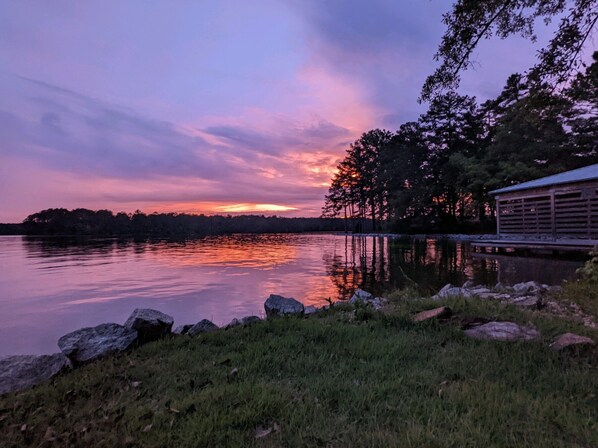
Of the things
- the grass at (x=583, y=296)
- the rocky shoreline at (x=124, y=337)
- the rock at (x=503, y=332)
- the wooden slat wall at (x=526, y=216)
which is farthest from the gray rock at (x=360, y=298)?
the wooden slat wall at (x=526, y=216)

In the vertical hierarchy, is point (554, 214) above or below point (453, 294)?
above

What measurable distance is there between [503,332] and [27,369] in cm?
560

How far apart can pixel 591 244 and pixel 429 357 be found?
45.8 ft

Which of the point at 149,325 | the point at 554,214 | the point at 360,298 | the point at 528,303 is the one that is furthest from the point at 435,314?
the point at 554,214

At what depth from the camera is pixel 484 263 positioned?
52.7ft

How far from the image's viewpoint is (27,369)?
3.75 meters

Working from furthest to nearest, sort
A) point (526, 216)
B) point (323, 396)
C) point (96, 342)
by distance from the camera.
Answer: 1. point (526, 216)
2. point (96, 342)
3. point (323, 396)

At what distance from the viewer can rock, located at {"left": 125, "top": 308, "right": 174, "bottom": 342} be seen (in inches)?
189

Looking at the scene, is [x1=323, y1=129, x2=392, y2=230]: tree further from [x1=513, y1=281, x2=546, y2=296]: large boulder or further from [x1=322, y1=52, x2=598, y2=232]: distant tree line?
[x1=513, y1=281, x2=546, y2=296]: large boulder

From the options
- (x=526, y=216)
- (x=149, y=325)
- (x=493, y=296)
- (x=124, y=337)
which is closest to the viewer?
(x=124, y=337)

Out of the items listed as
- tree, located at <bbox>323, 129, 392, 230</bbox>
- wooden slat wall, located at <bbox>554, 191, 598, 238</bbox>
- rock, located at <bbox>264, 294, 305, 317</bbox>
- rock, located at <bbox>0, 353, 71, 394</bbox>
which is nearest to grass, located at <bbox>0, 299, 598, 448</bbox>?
rock, located at <bbox>0, 353, 71, 394</bbox>

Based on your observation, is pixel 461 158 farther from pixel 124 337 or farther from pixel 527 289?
pixel 124 337

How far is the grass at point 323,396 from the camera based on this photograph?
2332 millimetres

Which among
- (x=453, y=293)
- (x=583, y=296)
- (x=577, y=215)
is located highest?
(x=577, y=215)
